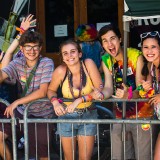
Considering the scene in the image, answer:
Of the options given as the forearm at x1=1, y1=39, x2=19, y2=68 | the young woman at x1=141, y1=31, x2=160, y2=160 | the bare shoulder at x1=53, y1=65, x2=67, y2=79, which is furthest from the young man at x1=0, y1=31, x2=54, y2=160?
the young woman at x1=141, y1=31, x2=160, y2=160

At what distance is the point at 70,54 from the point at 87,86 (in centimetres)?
41

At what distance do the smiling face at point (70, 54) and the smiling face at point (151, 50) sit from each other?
2.53ft

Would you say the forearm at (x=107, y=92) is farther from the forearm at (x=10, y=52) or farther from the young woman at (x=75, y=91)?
the forearm at (x=10, y=52)

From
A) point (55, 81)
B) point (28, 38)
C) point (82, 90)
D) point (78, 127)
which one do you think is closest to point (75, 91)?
point (82, 90)

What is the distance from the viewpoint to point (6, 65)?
18.4ft

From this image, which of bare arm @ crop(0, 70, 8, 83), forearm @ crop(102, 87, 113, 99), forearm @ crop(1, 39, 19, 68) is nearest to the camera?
forearm @ crop(102, 87, 113, 99)

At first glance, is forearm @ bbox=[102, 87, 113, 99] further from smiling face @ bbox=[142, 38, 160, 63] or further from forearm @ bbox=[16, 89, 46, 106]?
forearm @ bbox=[16, 89, 46, 106]

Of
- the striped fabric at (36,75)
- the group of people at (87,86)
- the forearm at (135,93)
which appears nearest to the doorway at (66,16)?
the striped fabric at (36,75)

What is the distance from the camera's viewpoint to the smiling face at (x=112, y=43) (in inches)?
201

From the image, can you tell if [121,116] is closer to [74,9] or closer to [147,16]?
[147,16]

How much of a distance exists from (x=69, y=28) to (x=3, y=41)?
1.32 metres

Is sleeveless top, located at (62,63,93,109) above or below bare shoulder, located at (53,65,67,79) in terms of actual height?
below

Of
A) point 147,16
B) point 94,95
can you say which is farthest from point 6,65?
point 147,16

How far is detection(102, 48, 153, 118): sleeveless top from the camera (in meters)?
5.03
